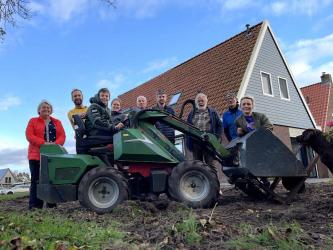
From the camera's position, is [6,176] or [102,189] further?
[6,176]

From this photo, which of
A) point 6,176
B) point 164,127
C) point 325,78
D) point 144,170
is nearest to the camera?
point 144,170

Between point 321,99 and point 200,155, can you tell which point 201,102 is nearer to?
point 200,155

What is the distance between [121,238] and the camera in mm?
3770

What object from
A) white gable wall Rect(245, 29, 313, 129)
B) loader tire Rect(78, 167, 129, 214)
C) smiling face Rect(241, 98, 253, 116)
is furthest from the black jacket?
white gable wall Rect(245, 29, 313, 129)

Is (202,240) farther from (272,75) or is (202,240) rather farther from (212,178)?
(272,75)

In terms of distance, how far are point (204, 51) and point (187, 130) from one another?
1743 centimetres

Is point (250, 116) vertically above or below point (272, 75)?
below

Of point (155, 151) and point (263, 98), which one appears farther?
point (263, 98)

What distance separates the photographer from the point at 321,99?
3189 cm

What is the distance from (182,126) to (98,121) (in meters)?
1.32

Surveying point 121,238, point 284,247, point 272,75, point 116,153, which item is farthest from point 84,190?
point 272,75

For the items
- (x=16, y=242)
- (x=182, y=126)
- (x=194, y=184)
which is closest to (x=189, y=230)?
(x=16, y=242)

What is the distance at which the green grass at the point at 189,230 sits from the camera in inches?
139

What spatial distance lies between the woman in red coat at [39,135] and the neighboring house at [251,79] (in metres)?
11.7
